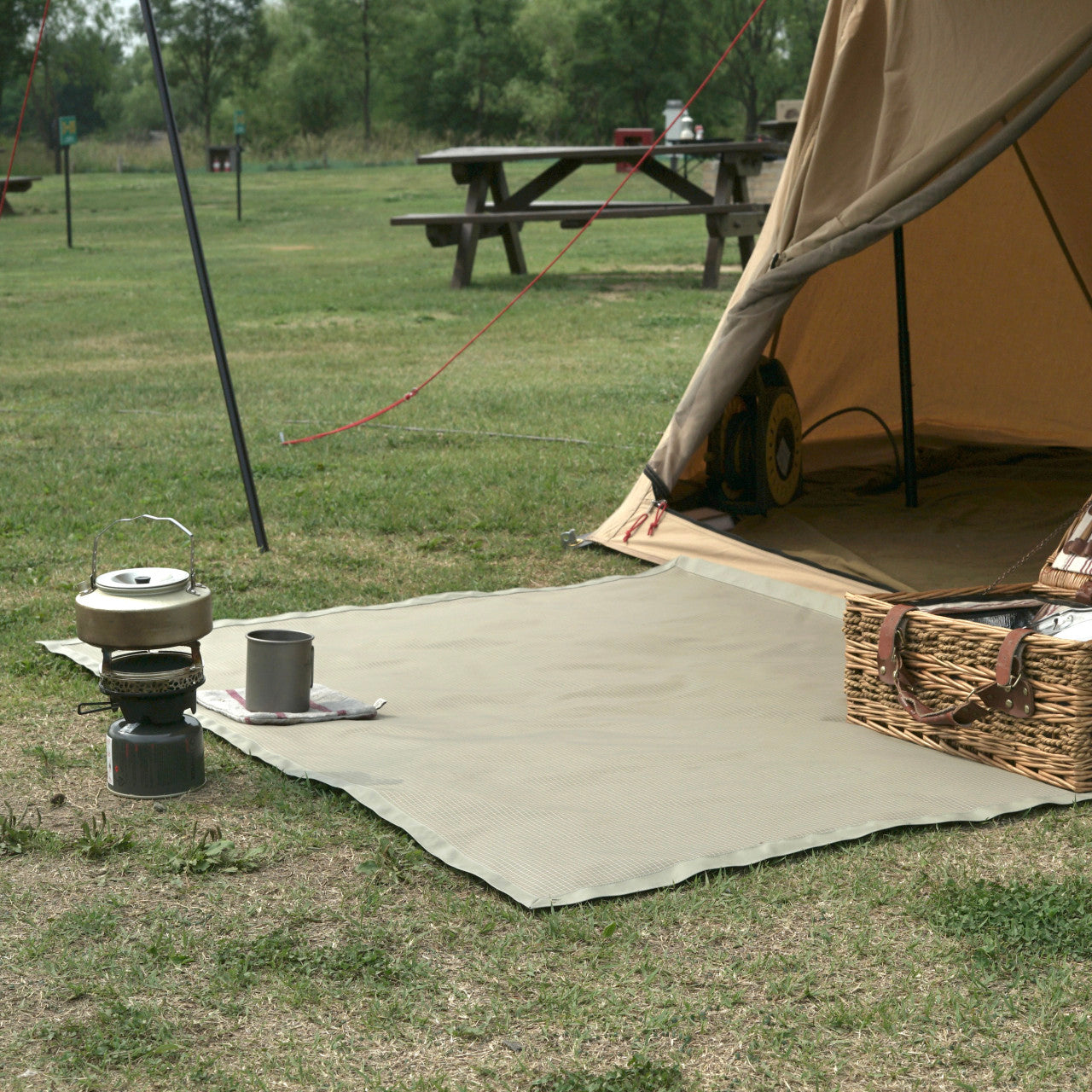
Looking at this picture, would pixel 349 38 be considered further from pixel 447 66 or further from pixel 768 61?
pixel 768 61

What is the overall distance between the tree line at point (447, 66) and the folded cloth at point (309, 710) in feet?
132

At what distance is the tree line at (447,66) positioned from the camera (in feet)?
163

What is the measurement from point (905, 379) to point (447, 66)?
52.8 m

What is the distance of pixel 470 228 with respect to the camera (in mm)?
13117

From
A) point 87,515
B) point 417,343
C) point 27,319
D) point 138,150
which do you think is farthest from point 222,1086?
point 138,150

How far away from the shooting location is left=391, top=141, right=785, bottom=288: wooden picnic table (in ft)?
40.3

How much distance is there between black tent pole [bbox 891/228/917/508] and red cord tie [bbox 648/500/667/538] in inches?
39.0

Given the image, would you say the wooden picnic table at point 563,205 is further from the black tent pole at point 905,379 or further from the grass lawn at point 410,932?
the grass lawn at point 410,932

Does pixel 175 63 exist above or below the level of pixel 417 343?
above

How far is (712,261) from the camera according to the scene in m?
13.4

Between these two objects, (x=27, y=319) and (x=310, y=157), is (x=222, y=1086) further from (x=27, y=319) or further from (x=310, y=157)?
(x=310, y=157)

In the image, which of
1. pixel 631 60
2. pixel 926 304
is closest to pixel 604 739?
pixel 926 304

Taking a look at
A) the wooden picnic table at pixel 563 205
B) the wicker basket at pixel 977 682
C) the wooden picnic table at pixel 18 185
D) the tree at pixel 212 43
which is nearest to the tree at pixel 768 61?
the tree at pixel 212 43

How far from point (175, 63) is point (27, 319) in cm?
4897
